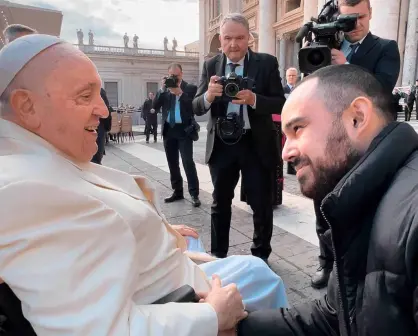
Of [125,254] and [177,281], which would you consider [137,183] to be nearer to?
[177,281]

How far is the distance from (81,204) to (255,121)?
72.2 inches

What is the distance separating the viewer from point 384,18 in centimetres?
1086

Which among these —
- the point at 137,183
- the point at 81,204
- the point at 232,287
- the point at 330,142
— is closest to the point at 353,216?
the point at 330,142

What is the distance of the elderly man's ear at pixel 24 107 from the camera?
3.66 feet

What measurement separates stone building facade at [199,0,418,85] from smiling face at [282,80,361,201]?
349 centimetres

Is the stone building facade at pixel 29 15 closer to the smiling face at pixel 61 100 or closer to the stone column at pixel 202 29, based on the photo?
the smiling face at pixel 61 100

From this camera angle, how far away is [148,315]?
3.16 feet

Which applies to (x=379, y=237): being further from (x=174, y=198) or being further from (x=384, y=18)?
(x=384, y=18)

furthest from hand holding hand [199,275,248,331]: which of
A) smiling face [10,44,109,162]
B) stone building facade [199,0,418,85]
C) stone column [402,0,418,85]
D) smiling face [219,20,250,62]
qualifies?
stone column [402,0,418,85]

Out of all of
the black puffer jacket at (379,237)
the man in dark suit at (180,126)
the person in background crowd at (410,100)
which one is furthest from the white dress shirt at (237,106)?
the person in background crowd at (410,100)

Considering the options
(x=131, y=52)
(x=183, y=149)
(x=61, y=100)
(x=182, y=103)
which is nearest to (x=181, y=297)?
(x=61, y=100)

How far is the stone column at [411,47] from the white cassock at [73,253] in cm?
1630

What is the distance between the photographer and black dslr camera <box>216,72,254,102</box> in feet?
8.00

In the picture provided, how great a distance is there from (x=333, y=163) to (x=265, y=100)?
59.7 inches
